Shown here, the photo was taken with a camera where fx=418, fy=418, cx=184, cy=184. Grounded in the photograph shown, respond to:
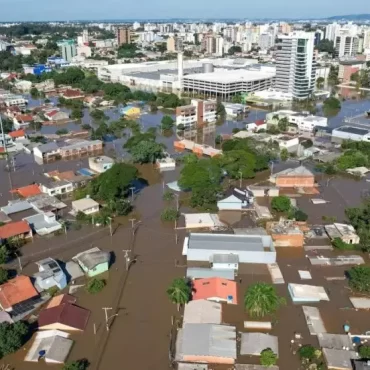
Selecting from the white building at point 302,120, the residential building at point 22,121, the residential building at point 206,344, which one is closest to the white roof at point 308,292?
the residential building at point 206,344

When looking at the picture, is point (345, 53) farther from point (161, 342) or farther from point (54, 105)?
point (161, 342)

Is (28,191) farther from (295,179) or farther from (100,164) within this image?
(295,179)

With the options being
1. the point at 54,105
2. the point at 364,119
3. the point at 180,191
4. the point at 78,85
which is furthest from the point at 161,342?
the point at 78,85

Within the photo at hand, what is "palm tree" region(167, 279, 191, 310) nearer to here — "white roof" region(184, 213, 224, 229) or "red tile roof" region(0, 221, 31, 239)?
"white roof" region(184, 213, 224, 229)

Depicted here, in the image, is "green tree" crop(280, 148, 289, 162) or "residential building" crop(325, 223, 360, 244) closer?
"residential building" crop(325, 223, 360, 244)

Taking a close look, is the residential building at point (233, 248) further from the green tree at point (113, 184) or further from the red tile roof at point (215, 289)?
the green tree at point (113, 184)

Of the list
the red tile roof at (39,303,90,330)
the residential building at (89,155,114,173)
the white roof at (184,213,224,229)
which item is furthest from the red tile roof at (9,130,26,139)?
the red tile roof at (39,303,90,330)
